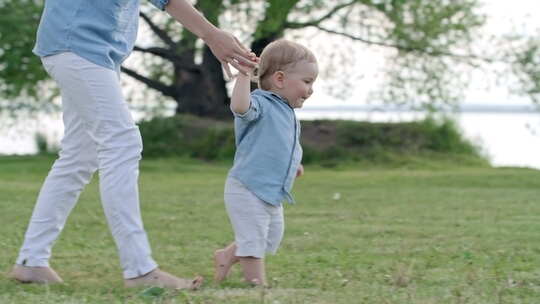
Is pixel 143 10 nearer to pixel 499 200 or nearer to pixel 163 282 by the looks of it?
pixel 499 200

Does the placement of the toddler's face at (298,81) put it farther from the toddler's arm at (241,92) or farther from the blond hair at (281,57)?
the toddler's arm at (241,92)

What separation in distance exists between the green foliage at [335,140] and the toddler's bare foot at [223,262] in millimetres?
9232

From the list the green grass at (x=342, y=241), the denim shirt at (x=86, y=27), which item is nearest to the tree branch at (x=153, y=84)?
the green grass at (x=342, y=241)

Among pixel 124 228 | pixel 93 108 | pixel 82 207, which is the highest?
pixel 93 108

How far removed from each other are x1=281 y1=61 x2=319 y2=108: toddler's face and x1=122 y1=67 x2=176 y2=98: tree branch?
34.5ft

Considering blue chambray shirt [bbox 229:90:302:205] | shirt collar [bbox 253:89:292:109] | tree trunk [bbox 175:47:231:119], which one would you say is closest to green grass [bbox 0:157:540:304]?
blue chambray shirt [bbox 229:90:302:205]

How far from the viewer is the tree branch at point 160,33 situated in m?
14.7

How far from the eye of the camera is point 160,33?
14.9 meters

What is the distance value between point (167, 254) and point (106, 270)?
2.60 ft

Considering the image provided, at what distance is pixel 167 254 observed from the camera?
249 inches

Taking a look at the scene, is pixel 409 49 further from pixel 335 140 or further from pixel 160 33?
pixel 160 33

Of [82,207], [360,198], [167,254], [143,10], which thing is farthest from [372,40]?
[167,254]

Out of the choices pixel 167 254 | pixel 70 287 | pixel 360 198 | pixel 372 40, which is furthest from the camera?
pixel 372 40

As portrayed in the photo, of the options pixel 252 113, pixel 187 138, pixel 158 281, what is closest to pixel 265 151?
pixel 252 113
